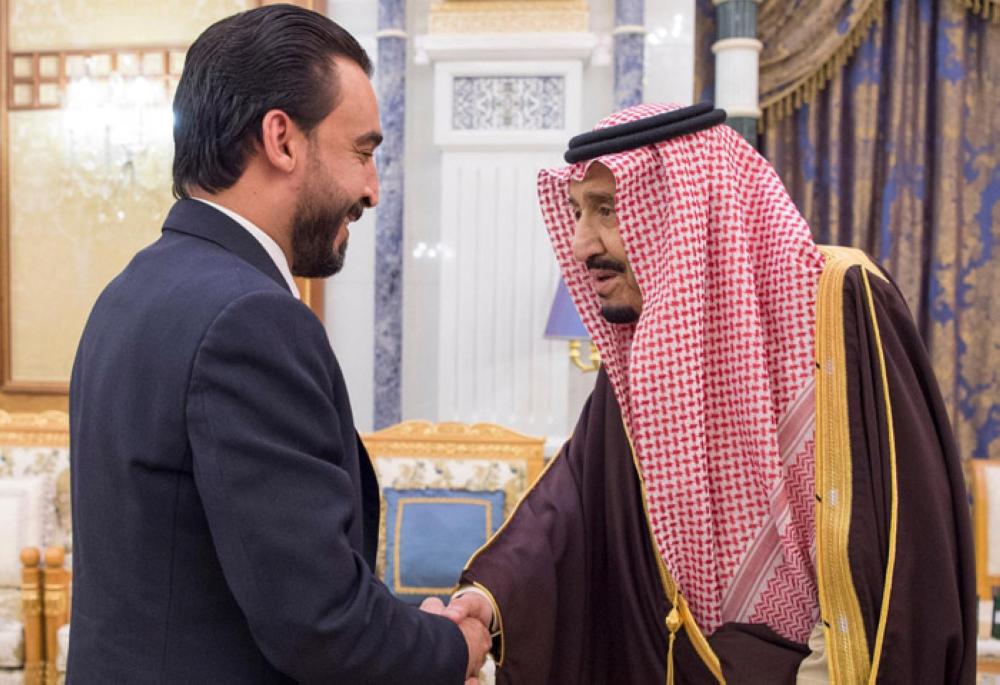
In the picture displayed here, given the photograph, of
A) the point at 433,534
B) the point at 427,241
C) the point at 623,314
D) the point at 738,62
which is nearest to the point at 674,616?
the point at 623,314

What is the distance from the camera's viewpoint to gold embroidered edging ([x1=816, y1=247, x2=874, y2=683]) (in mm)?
1391

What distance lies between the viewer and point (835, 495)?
1415 millimetres

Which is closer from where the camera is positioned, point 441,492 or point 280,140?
point 280,140

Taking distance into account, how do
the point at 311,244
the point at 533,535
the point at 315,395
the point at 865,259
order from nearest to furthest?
the point at 315,395, the point at 311,244, the point at 865,259, the point at 533,535

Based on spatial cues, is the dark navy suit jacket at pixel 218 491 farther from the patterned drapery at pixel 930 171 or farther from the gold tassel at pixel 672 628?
the patterned drapery at pixel 930 171

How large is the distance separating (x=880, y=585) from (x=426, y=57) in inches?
133

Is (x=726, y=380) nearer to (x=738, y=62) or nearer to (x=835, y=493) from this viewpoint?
(x=835, y=493)

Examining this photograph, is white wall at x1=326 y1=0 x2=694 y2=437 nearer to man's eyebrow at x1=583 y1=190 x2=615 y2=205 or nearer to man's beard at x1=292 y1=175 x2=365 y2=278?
man's eyebrow at x1=583 y1=190 x2=615 y2=205

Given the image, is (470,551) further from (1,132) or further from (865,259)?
(1,132)

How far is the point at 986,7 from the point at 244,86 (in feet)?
13.5

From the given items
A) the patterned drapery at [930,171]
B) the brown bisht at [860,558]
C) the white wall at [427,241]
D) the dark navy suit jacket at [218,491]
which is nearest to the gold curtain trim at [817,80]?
the patterned drapery at [930,171]

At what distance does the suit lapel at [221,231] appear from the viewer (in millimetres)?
1212

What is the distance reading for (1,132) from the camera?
455cm

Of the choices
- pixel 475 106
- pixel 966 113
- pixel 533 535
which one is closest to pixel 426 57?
pixel 475 106
